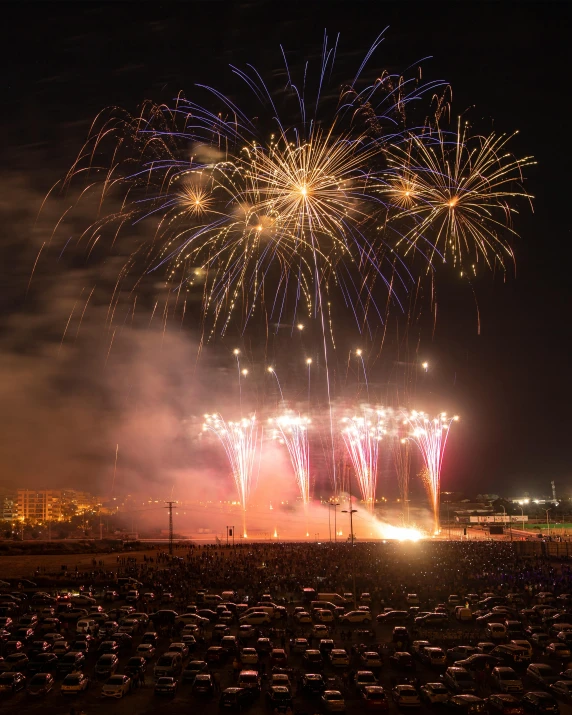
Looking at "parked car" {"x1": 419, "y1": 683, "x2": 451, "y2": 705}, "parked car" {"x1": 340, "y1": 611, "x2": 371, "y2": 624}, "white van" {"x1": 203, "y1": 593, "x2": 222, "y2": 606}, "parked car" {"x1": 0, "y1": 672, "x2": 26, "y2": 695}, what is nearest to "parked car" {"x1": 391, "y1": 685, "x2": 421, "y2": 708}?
"parked car" {"x1": 419, "y1": 683, "x2": 451, "y2": 705}

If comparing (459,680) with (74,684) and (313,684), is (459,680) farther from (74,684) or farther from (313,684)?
(74,684)

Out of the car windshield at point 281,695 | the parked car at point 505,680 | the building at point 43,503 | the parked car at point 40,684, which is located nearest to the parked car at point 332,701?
the car windshield at point 281,695

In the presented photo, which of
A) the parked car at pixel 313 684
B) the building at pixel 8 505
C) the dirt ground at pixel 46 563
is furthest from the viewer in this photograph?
the building at pixel 8 505

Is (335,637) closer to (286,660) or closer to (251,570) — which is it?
(286,660)

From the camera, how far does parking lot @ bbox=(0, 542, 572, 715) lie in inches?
553

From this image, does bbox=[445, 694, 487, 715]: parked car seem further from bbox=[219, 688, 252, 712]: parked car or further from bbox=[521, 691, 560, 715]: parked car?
bbox=[219, 688, 252, 712]: parked car

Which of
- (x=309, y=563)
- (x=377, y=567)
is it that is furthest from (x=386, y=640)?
(x=309, y=563)

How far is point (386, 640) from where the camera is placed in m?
19.0

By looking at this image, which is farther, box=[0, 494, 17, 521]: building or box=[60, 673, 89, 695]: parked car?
box=[0, 494, 17, 521]: building

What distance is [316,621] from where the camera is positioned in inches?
829

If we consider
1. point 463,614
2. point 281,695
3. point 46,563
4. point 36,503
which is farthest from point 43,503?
point 281,695

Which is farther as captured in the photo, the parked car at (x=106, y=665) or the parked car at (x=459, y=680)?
the parked car at (x=106, y=665)

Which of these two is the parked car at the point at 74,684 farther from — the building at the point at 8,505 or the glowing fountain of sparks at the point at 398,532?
the building at the point at 8,505

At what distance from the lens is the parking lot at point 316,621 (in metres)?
14.1
